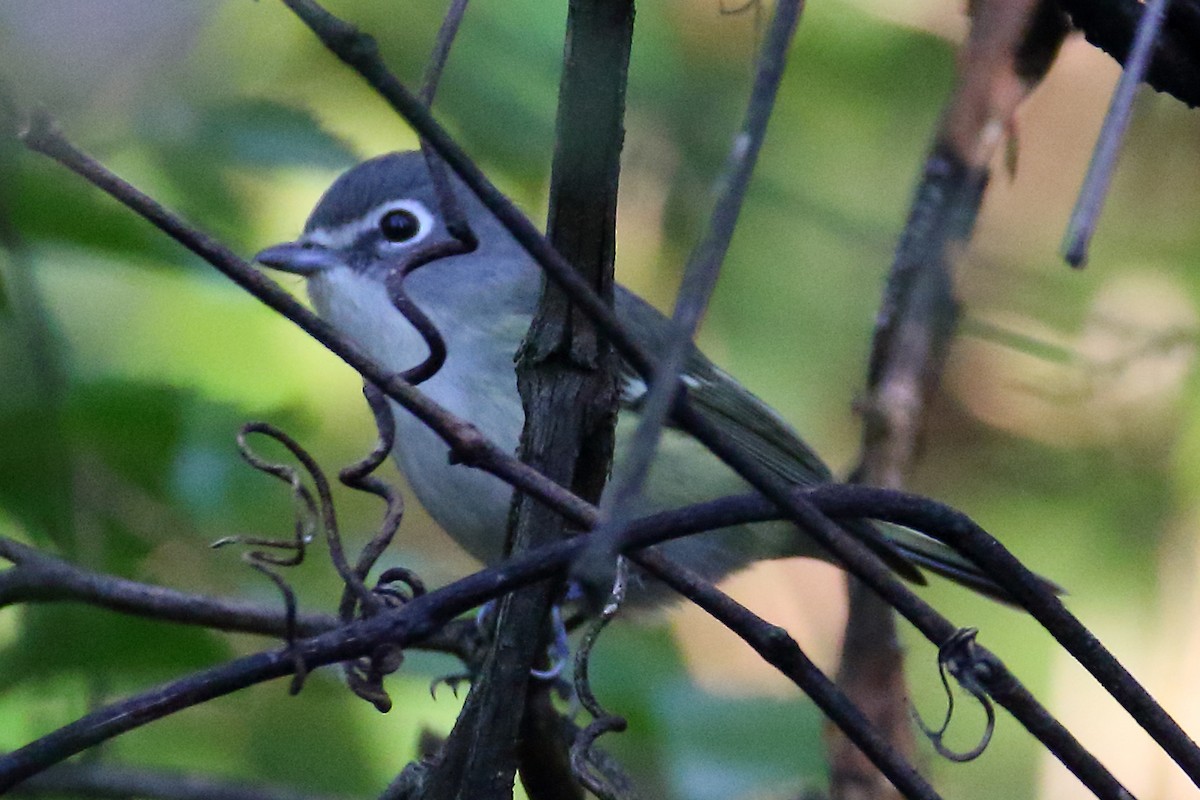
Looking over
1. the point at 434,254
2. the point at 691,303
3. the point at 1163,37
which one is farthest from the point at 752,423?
the point at 691,303

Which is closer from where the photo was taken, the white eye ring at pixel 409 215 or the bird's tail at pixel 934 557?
the bird's tail at pixel 934 557

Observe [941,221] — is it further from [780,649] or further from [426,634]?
[426,634]

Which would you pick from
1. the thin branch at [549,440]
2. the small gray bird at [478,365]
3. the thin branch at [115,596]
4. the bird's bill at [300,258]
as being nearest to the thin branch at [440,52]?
the thin branch at [549,440]

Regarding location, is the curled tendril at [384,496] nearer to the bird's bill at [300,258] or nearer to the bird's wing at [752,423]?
the bird's bill at [300,258]

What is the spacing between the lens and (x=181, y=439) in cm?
198

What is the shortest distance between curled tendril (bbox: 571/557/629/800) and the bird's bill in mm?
1820

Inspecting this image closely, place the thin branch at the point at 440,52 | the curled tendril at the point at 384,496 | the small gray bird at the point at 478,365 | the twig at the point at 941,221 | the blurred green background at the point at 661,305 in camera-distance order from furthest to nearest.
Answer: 1. the small gray bird at the point at 478,365
2. the twig at the point at 941,221
3. the blurred green background at the point at 661,305
4. the curled tendril at the point at 384,496
5. the thin branch at the point at 440,52

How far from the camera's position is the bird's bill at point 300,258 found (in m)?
3.14

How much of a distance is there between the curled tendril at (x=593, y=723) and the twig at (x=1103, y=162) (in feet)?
Result: 2.14

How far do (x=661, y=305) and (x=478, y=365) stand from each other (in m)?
1.13

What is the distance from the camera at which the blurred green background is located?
1.79 m

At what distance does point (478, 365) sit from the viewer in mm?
3041

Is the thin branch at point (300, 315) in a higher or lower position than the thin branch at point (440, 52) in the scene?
lower

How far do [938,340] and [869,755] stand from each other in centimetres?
152
